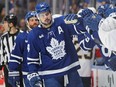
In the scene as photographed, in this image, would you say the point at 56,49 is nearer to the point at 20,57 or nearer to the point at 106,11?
the point at 20,57

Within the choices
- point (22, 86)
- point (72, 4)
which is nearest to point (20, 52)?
point (22, 86)

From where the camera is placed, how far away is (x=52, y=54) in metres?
7.24

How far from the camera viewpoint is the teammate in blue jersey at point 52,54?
7254 millimetres

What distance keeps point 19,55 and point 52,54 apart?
1131 mm

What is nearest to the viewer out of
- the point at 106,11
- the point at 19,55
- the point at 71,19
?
the point at 106,11

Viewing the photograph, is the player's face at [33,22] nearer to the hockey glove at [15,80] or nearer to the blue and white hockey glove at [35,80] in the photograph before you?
the hockey glove at [15,80]

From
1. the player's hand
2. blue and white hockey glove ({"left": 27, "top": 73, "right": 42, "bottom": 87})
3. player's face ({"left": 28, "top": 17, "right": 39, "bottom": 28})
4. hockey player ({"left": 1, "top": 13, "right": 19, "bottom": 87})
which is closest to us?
the player's hand

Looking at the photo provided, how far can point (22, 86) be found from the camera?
8602mm

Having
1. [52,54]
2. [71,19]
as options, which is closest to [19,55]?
[52,54]

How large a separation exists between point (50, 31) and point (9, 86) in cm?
231

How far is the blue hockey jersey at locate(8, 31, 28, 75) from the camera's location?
27.1ft

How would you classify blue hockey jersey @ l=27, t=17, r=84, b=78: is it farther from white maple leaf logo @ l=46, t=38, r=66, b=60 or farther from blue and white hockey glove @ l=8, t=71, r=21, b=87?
blue and white hockey glove @ l=8, t=71, r=21, b=87

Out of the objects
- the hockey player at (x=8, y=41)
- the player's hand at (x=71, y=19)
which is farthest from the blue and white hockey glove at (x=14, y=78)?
the player's hand at (x=71, y=19)

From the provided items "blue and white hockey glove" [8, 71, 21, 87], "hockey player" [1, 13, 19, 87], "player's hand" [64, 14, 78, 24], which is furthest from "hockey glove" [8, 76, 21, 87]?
"player's hand" [64, 14, 78, 24]
